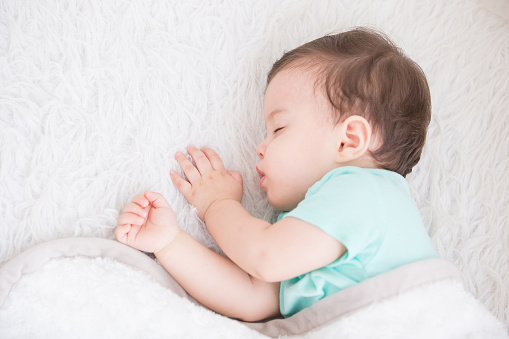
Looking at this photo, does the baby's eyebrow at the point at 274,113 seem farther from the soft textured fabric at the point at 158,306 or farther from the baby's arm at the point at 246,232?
the soft textured fabric at the point at 158,306

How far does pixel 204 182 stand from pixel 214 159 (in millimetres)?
64

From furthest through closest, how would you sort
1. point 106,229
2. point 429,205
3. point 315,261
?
1. point 429,205
2. point 106,229
3. point 315,261

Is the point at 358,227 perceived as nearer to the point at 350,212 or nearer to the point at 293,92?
the point at 350,212

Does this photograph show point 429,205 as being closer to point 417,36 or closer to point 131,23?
point 417,36

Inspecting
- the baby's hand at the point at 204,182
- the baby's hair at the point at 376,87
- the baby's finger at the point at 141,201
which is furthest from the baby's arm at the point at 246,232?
the baby's hair at the point at 376,87

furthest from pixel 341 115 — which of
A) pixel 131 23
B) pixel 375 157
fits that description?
pixel 131 23

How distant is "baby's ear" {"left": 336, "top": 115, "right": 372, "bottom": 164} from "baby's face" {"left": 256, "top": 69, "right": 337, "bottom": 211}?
2cm

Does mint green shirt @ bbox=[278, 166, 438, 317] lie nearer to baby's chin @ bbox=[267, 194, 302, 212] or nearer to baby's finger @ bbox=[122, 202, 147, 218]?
baby's chin @ bbox=[267, 194, 302, 212]

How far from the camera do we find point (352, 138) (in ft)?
3.27

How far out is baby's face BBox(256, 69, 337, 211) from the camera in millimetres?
1008

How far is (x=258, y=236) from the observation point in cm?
92

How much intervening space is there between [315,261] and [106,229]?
409mm

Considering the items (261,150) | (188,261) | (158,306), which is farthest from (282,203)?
(158,306)

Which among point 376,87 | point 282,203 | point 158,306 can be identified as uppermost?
point 376,87
